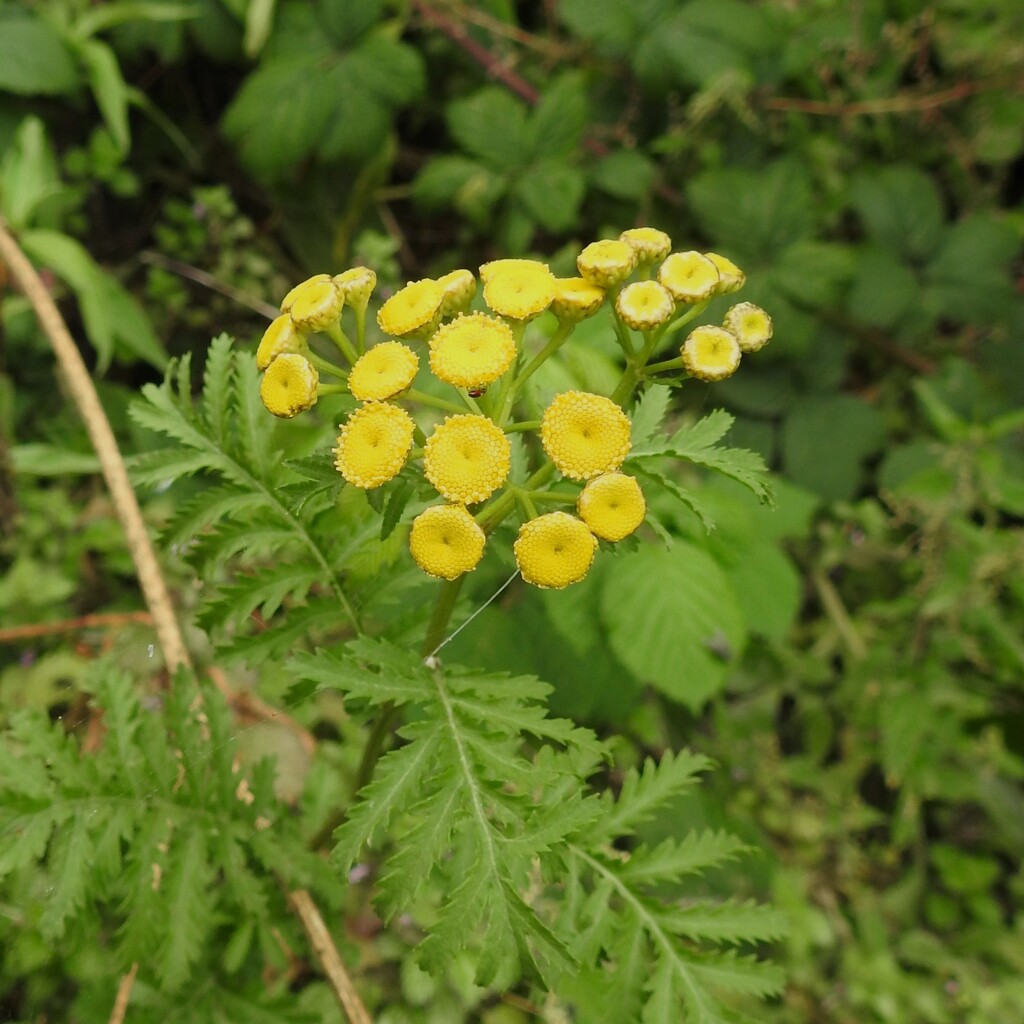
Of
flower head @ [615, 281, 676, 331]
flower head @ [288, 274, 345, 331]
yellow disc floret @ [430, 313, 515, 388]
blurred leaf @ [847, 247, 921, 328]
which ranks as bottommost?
blurred leaf @ [847, 247, 921, 328]

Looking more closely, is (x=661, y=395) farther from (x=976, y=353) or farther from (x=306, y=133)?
(x=976, y=353)

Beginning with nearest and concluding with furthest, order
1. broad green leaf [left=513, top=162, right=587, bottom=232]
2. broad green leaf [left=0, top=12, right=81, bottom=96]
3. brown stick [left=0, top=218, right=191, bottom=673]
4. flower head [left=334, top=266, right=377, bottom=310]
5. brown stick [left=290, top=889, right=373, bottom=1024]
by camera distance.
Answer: flower head [left=334, top=266, right=377, bottom=310] → brown stick [left=290, top=889, right=373, bottom=1024] → brown stick [left=0, top=218, right=191, bottom=673] → broad green leaf [left=0, top=12, right=81, bottom=96] → broad green leaf [left=513, top=162, right=587, bottom=232]

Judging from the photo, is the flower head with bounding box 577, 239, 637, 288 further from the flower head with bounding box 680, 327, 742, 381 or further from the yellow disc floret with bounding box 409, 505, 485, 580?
the yellow disc floret with bounding box 409, 505, 485, 580

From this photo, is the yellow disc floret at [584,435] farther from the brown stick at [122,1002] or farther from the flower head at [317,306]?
the brown stick at [122,1002]

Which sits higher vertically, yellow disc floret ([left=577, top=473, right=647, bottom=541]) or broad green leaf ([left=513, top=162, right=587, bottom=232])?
yellow disc floret ([left=577, top=473, right=647, bottom=541])

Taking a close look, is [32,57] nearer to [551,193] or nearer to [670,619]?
[551,193]

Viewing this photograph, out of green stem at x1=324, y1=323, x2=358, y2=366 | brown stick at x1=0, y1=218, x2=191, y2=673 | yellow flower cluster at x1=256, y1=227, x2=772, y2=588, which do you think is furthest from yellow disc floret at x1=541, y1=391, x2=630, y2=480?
brown stick at x1=0, y1=218, x2=191, y2=673

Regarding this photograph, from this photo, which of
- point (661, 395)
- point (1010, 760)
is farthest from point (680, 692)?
point (1010, 760)
